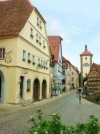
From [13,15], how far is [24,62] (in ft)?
15.8

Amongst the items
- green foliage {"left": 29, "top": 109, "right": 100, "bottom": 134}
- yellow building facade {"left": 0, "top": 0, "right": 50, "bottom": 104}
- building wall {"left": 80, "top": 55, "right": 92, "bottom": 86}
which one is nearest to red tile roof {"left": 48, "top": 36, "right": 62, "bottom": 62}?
yellow building facade {"left": 0, "top": 0, "right": 50, "bottom": 104}

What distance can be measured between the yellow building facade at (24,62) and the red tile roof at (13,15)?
0.38 m

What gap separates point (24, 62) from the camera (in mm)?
30625

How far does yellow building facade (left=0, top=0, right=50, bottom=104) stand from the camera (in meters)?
27.8

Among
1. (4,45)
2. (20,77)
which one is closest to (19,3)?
(4,45)

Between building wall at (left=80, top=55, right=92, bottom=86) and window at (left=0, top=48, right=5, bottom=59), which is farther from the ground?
building wall at (left=80, top=55, right=92, bottom=86)

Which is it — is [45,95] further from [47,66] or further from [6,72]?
[6,72]

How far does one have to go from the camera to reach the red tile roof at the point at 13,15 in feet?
94.4

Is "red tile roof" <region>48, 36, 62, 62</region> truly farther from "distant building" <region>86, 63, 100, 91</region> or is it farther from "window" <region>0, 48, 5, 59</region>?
"window" <region>0, 48, 5, 59</region>

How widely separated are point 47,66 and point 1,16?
13.9 m

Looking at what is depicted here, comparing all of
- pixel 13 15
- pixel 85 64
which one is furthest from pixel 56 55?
pixel 85 64

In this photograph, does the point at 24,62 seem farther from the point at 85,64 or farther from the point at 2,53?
the point at 85,64

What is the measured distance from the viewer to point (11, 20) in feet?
99.0

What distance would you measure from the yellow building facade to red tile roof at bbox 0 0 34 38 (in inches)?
14.9
